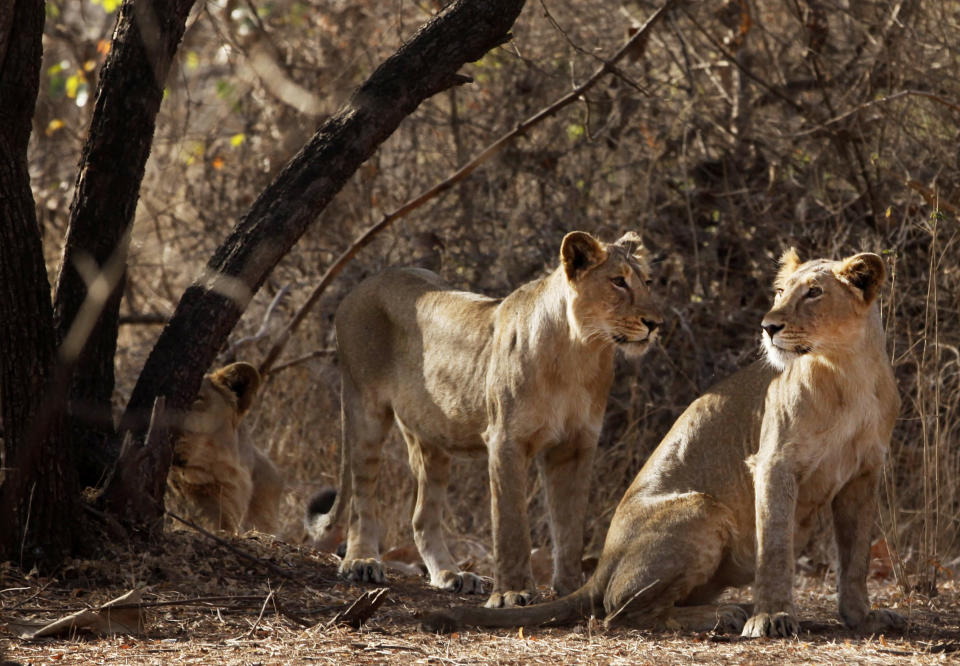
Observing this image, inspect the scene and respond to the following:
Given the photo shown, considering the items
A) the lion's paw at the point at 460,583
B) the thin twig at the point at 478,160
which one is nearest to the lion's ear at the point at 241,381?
the thin twig at the point at 478,160

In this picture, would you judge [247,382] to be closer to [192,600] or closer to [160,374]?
[160,374]

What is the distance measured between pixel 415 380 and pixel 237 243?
111 centimetres

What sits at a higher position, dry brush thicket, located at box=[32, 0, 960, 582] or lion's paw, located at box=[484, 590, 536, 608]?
dry brush thicket, located at box=[32, 0, 960, 582]

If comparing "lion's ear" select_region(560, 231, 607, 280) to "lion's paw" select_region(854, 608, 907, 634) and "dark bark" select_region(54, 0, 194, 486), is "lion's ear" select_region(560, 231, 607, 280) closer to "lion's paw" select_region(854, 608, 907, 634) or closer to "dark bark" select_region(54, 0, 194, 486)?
"lion's paw" select_region(854, 608, 907, 634)

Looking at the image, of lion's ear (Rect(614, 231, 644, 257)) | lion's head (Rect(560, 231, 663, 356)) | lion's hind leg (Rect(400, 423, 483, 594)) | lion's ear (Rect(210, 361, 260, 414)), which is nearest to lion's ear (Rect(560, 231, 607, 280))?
lion's head (Rect(560, 231, 663, 356))

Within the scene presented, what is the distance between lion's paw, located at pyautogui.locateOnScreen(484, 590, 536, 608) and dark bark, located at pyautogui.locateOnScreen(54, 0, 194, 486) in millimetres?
1850

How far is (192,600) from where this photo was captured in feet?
15.2

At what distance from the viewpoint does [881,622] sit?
15.8 ft

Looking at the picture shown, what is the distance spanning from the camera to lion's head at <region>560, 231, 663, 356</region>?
209 inches

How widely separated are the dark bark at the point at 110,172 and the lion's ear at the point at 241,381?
104 centimetres

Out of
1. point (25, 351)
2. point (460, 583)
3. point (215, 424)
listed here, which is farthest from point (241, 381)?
point (25, 351)

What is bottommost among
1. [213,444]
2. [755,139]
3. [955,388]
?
[213,444]

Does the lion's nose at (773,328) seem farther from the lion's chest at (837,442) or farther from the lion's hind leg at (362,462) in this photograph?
the lion's hind leg at (362,462)

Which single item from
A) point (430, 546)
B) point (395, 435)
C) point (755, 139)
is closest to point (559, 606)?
point (430, 546)
